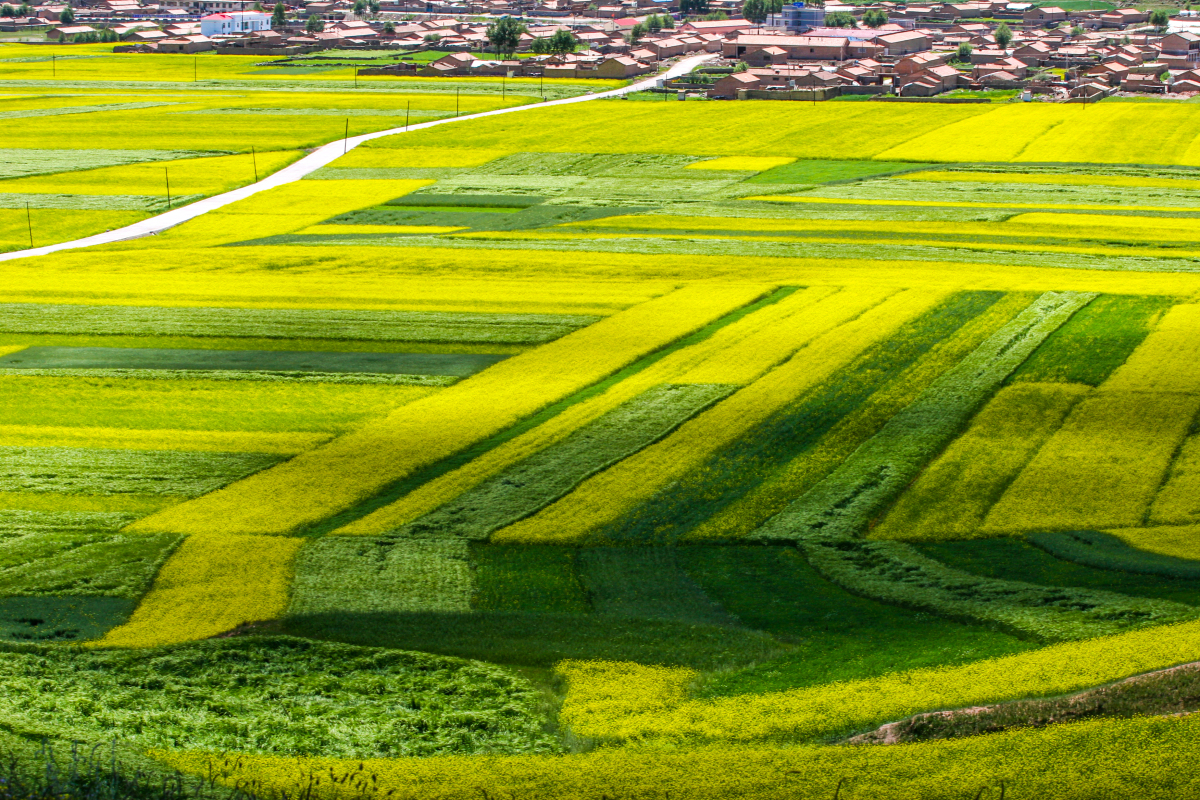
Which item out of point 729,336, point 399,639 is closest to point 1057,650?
point 399,639

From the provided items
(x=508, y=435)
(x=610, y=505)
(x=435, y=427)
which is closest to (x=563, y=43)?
(x=435, y=427)

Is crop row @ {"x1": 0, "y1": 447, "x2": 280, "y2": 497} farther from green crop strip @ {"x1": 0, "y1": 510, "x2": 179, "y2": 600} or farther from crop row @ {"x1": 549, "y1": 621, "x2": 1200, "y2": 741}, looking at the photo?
crop row @ {"x1": 549, "y1": 621, "x2": 1200, "y2": 741}

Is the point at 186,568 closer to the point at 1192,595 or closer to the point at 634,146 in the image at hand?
the point at 1192,595

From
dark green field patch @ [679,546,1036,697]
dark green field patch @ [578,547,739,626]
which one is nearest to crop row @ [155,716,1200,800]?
dark green field patch @ [679,546,1036,697]

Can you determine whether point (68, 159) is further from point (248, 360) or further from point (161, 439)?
point (161, 439)

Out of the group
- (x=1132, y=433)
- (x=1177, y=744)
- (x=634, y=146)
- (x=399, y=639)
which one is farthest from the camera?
(x=634, y=146)

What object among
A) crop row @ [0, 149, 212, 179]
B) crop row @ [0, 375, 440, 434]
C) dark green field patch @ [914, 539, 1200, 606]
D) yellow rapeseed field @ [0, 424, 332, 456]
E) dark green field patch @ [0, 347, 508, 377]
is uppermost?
crop row @ [0, 149, 212, 179]
